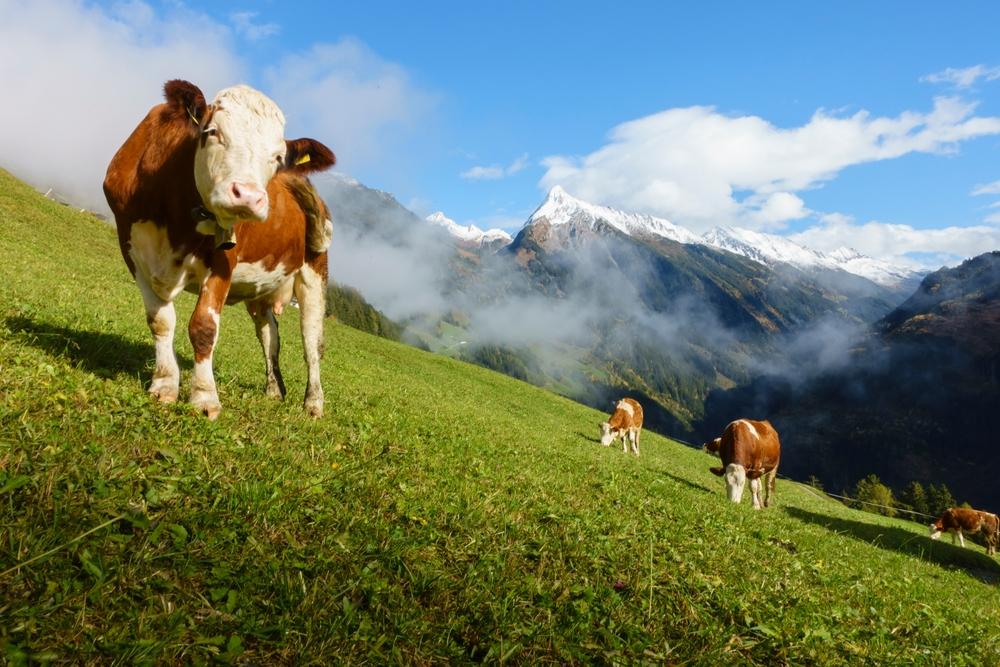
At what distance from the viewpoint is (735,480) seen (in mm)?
17219

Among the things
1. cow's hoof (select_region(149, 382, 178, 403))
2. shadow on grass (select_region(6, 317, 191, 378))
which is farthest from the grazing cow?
cow's hoof (select_region(149, 382, 178, 403))

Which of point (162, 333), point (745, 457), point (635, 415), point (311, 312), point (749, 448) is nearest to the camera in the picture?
point (162, 333)

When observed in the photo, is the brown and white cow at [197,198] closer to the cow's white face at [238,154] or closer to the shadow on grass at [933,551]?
the cow's white face at [238,154]

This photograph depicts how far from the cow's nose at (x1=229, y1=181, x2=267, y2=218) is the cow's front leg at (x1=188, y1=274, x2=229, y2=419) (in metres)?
1.42

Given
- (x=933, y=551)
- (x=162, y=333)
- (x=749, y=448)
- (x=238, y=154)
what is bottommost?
(x=933, y=551)

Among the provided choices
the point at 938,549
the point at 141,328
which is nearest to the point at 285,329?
the point at 141,328

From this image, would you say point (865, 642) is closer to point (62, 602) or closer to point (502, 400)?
point (62, 602)

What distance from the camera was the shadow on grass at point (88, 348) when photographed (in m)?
6.59

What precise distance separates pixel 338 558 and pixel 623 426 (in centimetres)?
2882

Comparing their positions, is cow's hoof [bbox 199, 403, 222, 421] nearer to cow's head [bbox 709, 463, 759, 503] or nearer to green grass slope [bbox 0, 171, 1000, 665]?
green grass slope [bbox 0, 171, 1000, 665]

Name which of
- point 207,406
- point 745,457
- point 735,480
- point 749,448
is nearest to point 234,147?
point 207,406

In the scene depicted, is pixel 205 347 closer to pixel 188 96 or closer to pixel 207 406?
pixel 207 406

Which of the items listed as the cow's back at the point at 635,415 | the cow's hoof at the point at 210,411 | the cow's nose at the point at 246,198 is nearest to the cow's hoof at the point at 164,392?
the cow's hoof at the point at 210,411

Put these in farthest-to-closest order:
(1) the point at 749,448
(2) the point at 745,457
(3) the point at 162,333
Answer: (1) the point at 749,448
(2) the point at 745,457
(3) the point at 162,333
